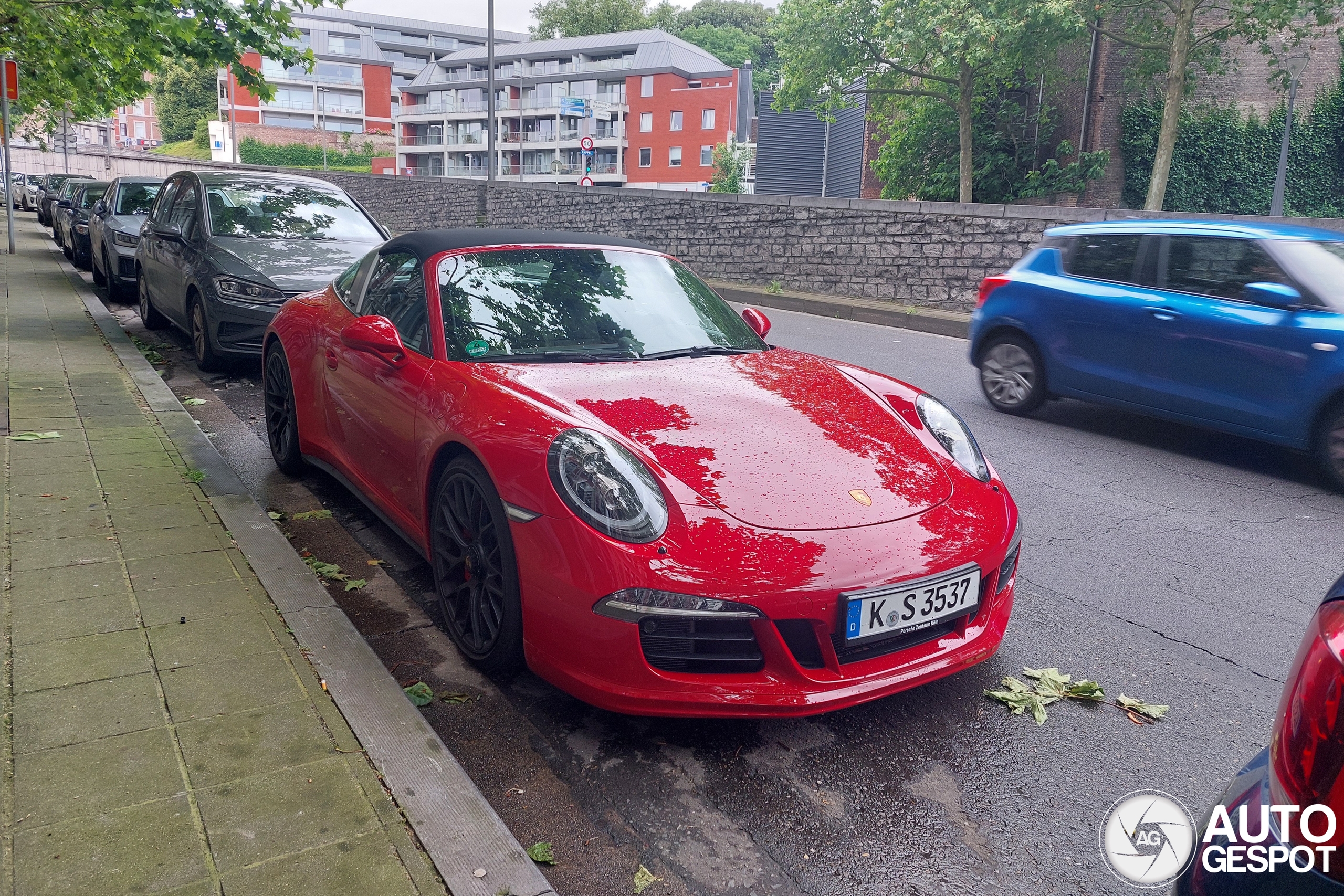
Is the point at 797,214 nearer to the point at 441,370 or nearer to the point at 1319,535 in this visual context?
the point at 1319,535

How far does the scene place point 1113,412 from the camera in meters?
7.76

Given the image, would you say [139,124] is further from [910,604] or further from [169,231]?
[910,604]

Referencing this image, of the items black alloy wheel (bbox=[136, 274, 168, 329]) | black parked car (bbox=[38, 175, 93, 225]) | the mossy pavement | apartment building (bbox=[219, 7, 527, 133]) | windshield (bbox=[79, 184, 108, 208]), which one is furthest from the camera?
apartment building (bbox=[219, 7, 527, 133])

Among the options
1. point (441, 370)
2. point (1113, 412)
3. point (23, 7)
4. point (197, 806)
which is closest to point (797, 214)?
point (1113, 412)

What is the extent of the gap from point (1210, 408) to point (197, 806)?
602cm

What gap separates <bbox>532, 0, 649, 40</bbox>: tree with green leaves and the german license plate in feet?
310

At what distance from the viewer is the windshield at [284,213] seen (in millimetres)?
8570

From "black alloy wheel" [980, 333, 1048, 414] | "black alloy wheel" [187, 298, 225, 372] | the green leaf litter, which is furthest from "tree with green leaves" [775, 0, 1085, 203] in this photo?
the green leaf litter

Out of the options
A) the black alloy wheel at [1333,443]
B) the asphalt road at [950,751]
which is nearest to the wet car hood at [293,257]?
the asphalt road at [950,751]

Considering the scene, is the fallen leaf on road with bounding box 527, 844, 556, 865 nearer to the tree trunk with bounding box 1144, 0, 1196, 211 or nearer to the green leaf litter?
the green leaf litter

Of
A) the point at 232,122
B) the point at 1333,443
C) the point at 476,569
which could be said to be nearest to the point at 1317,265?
the point at 1333,443

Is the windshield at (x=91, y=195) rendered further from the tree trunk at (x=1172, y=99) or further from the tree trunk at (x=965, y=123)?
the tree trunk at (x=1172, y=99)

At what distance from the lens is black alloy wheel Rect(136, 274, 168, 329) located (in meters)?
10.1

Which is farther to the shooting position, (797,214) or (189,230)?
(797,214)
